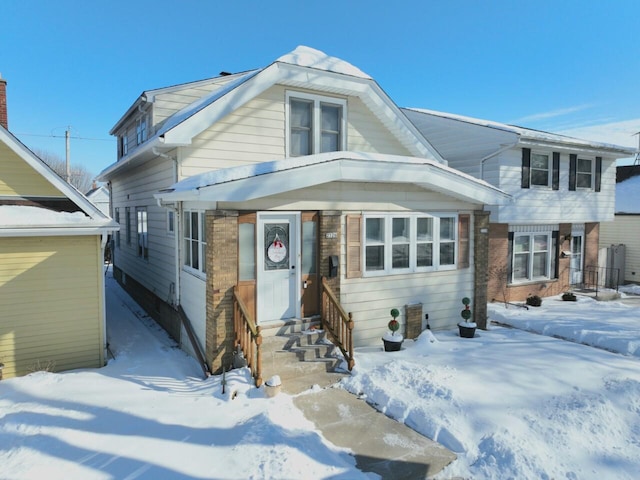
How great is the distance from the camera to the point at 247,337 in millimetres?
7207

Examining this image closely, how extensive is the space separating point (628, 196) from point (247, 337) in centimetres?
2166

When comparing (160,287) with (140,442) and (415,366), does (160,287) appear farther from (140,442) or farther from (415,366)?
(415,366)

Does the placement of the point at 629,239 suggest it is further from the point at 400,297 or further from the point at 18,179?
the point at 18,179

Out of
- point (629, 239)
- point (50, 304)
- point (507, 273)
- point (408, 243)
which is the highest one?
point (408, 243)

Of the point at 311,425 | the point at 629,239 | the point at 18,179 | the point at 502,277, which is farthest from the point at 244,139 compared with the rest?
the point at 629,239

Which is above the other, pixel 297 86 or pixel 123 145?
pixel 297 86

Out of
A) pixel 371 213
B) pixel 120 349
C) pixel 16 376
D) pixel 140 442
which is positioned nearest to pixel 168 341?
pixel 120 349

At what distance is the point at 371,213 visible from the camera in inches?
362

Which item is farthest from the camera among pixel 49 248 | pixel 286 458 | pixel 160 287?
pixel 160 287

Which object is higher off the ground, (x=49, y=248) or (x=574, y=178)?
(x=574, y=178)

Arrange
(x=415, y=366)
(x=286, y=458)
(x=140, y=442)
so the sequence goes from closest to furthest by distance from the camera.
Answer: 1. (x=286, y=458)
2. (x=140, y=442)
3. (x=415, y=366)

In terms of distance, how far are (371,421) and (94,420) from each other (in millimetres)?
3891

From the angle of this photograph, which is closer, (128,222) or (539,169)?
(539,169)

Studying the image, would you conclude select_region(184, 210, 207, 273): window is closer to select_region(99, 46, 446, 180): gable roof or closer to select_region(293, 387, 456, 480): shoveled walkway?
select_region(99, 46, 446, 180): gable roof
